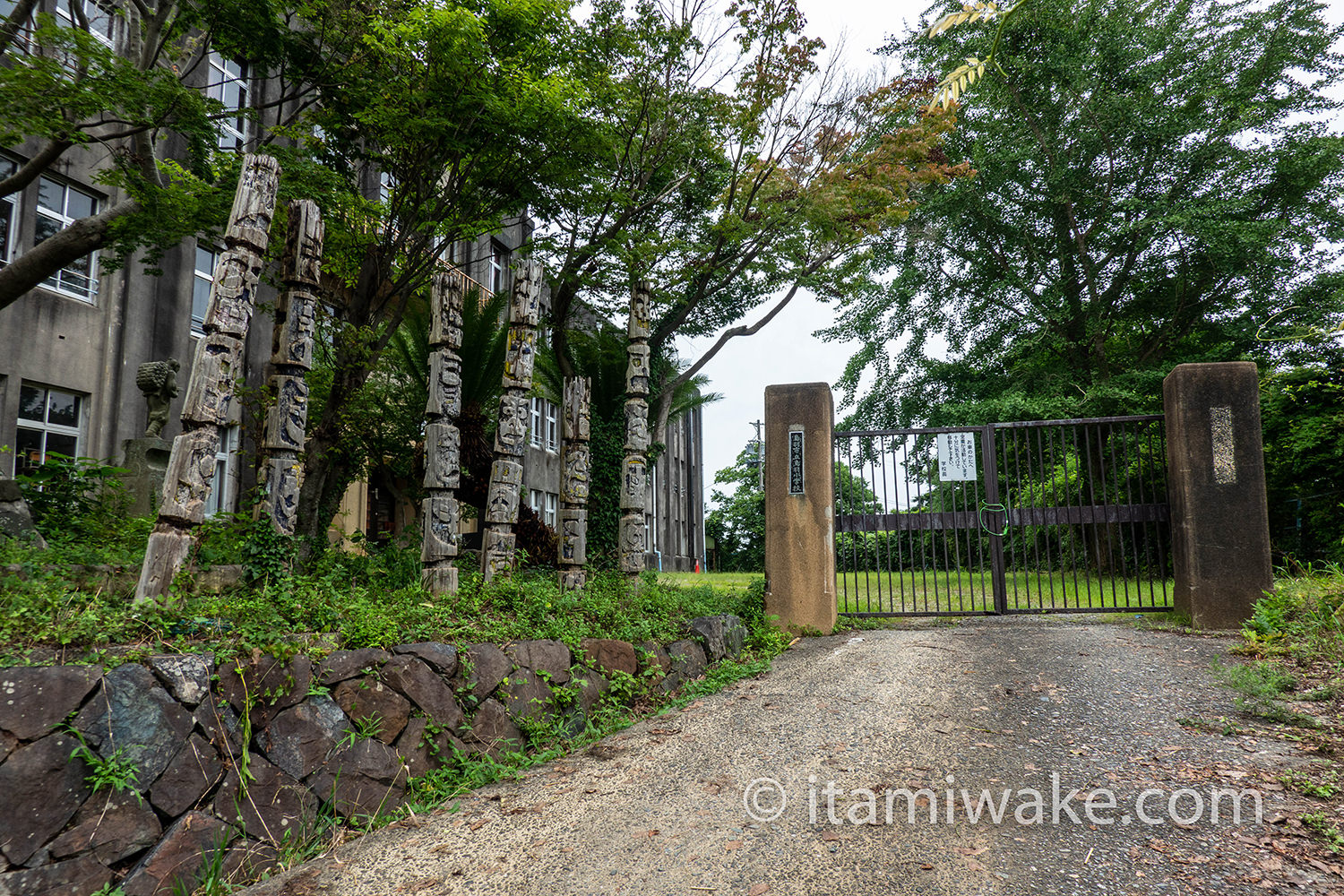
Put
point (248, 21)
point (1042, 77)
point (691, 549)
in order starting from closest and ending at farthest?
point (248, 21)
point (1042, 77)
point (691, 549)

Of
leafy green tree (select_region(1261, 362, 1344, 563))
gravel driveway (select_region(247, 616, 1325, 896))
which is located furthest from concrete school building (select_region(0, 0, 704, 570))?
leafy green tree (select_region(1261, 362, 1344, 563))

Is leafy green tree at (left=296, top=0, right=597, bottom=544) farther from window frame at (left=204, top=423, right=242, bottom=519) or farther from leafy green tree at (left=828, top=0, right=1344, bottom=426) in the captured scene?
leafy green tree at (left=828, top=0, right=1344, bottom=426)

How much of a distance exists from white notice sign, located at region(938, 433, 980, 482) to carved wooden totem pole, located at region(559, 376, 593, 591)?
4.74 m

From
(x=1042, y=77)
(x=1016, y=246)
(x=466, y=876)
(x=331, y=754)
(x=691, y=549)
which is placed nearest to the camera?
(x=466, y=876)

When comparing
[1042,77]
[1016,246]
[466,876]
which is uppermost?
[1042,77]

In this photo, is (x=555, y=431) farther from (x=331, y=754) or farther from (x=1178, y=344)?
(x=331, y=754)

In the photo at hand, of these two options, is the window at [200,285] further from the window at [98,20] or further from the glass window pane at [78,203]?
the window at [98,20]

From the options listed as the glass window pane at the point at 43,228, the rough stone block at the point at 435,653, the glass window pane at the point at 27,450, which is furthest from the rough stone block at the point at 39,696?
the glass window pane at the point at 43,228

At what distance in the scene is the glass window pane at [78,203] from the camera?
11609mm

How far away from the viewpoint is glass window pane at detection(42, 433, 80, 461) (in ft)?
36.8

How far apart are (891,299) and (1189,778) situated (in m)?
15.4

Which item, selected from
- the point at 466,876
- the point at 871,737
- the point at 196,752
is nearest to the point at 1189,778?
the point at 871,737

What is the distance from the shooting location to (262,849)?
148 inches

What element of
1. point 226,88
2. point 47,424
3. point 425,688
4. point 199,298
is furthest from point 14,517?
point 226,88
